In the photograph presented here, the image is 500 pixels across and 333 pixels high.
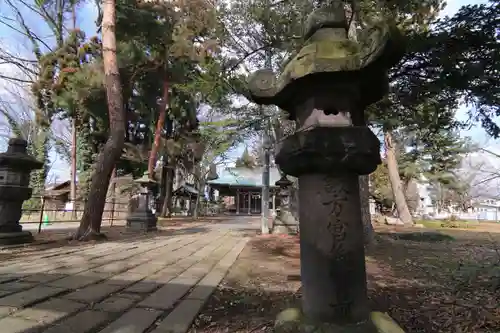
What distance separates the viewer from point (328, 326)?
2.11 meters

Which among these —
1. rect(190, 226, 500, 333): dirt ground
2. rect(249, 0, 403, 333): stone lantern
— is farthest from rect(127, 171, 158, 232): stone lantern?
rect(249, 0, 403, 333): stone lantern

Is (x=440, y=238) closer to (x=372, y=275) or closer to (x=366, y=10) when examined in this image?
(x=372, y=275)

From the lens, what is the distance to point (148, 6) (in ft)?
44.4

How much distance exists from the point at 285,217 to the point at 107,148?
276 inches

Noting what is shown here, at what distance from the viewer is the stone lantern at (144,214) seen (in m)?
13.1

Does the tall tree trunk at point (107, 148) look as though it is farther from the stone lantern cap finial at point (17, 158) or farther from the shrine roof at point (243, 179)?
the shrine roof at point (243, 179)

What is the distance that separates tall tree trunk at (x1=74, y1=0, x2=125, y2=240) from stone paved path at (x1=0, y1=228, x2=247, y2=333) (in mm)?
2301

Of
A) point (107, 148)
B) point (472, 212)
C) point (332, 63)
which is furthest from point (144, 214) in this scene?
point (472, 212)

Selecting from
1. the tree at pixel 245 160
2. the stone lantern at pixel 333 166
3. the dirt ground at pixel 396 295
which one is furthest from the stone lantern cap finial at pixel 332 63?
the tree at pixel 245 160

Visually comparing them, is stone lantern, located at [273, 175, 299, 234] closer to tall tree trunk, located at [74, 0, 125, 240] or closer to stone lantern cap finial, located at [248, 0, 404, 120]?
tall tree trunk, located at [74, 0, 125, 240]

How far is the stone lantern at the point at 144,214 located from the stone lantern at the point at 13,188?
549 centimetres

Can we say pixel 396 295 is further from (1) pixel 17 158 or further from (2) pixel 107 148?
(2) pixel 107 148

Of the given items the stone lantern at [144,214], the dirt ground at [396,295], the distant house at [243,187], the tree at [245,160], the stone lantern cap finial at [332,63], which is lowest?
the dirt ground at [396,295]

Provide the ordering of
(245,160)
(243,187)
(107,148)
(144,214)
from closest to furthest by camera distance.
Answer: (107,148), (144,214), (245,160), (243,187)
